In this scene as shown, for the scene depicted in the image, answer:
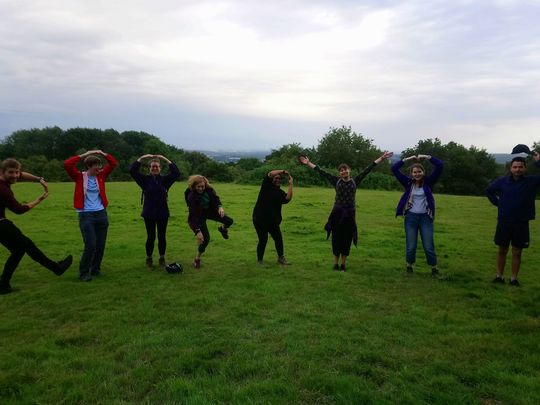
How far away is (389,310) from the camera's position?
6453 mm

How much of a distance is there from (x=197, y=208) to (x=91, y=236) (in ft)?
7.07

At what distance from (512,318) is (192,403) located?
491 centimetres

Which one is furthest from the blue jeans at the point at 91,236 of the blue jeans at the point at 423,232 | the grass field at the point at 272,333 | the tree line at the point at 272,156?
the tree line at the point at 272,156

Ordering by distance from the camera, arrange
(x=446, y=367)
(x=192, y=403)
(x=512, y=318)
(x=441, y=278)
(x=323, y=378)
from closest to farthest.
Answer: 1. (x=192, y=403)
2. (x=323, y=378)
3. (x=446, y=367)
4. (x=512, y=318)
5. (x=441, y=278)

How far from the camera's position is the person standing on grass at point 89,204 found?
800 cm

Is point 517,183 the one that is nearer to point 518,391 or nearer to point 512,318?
point 512,318

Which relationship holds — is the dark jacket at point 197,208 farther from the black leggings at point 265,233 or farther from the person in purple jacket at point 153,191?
the black leggings at point 265,233

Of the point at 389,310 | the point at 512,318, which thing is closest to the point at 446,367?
the point at 389,310

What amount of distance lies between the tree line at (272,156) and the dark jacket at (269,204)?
31.8 metres

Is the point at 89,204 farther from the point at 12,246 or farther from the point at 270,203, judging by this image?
the point at 270,203

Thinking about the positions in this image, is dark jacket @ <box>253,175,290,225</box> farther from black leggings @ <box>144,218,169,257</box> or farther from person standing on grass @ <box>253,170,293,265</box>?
black leggings @ <box>144,218,169,257</box>

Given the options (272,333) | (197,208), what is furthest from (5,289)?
(272,333)

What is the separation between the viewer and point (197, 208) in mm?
8836

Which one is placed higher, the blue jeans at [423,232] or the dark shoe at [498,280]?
the blue jeans at [423,232]
